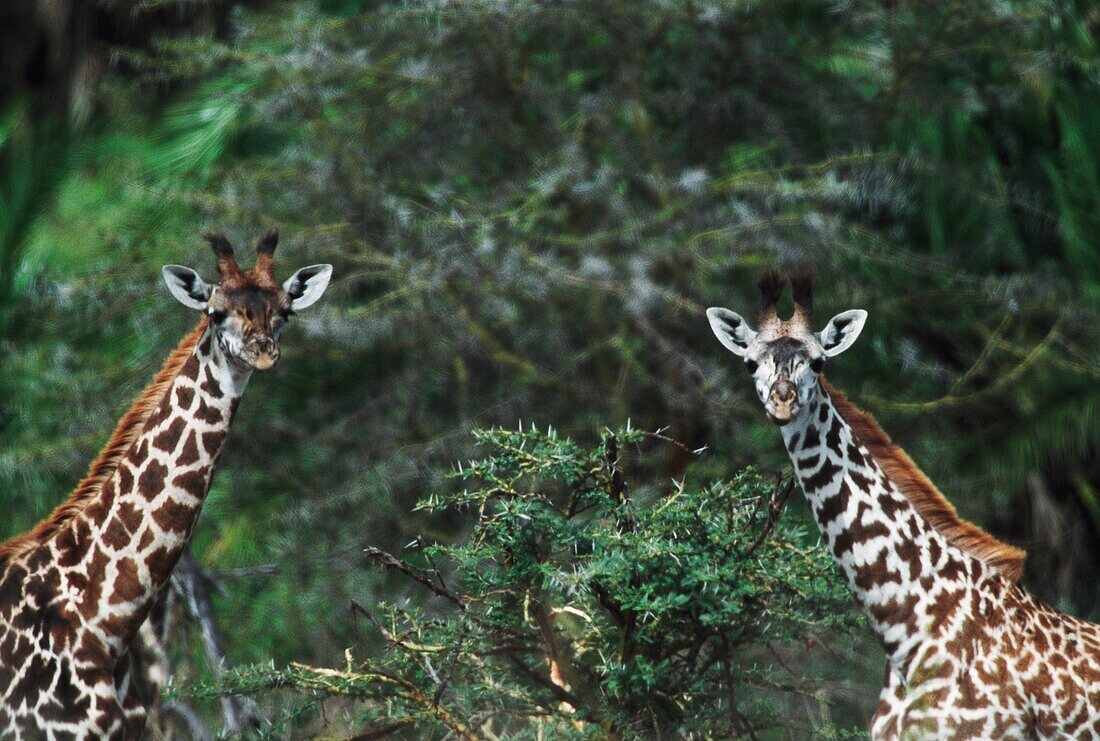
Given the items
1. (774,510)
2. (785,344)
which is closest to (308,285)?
(785,344)

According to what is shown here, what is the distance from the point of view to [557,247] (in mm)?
14797

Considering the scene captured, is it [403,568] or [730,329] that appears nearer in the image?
[403,568]

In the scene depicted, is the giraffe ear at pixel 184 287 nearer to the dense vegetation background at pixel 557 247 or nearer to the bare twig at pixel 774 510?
the bare twig at pixel 774 510

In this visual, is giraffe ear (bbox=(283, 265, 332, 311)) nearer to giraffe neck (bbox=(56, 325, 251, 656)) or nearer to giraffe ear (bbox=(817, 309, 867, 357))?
giraffe neck (bbox=(56, 325, 251, 656))

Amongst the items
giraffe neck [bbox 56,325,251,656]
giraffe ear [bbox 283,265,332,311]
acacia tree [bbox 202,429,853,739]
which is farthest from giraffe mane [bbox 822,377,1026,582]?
giraffe neck [bbox 56,325,251,656]

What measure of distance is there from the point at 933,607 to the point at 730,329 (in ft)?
6.54

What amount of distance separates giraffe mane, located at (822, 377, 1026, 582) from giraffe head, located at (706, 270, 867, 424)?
1.25 ft

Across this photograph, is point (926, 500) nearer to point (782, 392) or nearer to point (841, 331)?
point (841, 331)

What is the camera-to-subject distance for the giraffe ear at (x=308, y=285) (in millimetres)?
9141

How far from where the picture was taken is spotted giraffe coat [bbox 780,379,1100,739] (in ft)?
25.7

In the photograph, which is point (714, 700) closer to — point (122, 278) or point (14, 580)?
point (14, 580)

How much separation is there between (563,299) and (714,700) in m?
6.91

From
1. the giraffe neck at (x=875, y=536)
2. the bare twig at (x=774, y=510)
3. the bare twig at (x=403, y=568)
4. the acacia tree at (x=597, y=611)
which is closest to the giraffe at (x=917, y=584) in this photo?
the giraffe neck at (x=875, y=536)

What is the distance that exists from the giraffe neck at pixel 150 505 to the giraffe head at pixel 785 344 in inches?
110
